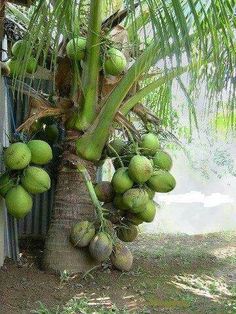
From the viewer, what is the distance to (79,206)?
3400 mm

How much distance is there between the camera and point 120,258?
3367 mm

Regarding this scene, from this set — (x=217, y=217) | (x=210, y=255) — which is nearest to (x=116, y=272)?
(x=210, y=255)

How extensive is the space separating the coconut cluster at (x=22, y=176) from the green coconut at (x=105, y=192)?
433mm

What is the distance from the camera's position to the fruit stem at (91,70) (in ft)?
10.0

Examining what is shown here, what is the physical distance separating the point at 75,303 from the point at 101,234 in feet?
1.59

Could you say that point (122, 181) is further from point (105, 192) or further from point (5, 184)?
point (5, 184)

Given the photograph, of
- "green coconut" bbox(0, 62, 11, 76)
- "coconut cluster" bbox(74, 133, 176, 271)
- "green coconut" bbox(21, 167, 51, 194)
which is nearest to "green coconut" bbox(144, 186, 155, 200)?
"coconut cluster" bbox(74, 133, 176, 271)

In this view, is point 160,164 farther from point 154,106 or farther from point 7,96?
point 7,96

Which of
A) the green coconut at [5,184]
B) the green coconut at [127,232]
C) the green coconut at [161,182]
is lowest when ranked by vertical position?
the green coconut at [127,232]

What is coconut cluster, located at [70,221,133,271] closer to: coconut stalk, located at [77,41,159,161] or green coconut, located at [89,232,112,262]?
green coconut, located at [89,232,112,262]

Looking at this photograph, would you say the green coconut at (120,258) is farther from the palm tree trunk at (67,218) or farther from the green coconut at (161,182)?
the green coconut at (161,182)

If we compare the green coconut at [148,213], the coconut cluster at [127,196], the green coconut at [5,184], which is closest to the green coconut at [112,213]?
the coconut cluster at [127,196]

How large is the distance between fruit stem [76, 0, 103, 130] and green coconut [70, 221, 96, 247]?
0.63 metres

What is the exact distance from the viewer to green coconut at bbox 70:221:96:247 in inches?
126
